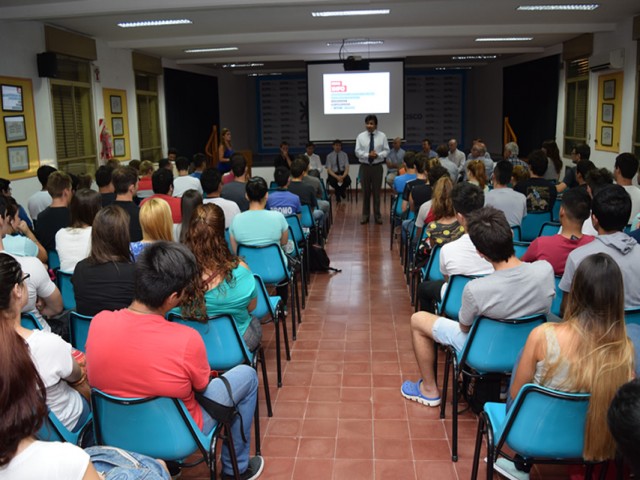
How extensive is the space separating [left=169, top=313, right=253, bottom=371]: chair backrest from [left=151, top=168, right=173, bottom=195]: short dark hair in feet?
8.15

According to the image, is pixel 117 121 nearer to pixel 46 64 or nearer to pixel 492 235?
pixel 46 64

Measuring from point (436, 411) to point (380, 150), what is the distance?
626cm

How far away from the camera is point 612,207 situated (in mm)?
3059

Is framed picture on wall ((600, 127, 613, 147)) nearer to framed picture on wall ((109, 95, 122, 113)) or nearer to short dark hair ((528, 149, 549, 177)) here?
short dark hair ((528, 149, 549, 177))

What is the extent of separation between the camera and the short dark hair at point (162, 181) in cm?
495

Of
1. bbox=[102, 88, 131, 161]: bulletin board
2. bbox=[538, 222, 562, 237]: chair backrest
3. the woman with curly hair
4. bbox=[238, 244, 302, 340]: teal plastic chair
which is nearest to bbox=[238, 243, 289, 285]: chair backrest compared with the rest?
bbox=[238, 244, 302, 340]: teal plastic chair

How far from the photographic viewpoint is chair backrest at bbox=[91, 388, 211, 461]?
2.04 metres

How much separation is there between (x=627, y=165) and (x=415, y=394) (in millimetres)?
2811

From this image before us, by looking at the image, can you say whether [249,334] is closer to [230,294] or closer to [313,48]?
[230,294]

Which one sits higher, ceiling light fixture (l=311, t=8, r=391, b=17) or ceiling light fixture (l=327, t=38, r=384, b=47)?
ceiling light fixture (l=327, t=38, r=384, b=47)

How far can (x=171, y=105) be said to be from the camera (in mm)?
12367

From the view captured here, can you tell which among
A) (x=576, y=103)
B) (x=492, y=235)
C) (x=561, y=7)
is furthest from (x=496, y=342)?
(x=576, y=103)

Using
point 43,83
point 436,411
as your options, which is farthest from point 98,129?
point 436,411

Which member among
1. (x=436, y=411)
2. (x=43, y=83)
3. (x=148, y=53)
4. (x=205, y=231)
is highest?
(x=148, y=53)
